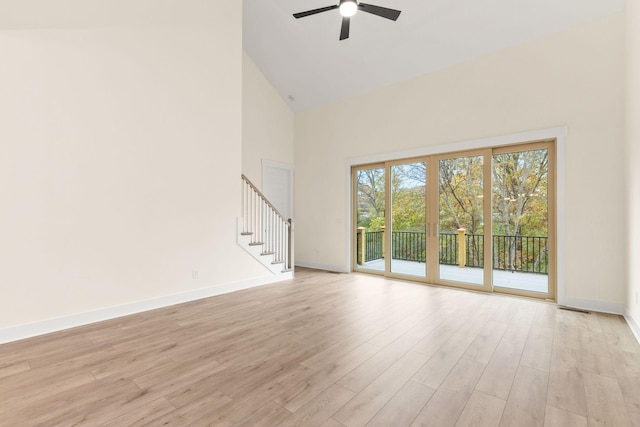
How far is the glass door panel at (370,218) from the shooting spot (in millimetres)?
5969

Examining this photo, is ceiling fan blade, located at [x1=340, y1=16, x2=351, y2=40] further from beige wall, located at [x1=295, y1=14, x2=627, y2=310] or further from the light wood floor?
the light wood floor

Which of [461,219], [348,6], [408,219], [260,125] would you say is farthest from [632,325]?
[260,125]

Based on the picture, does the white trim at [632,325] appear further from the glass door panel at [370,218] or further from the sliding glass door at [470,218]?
the glass door panel at [370,218]

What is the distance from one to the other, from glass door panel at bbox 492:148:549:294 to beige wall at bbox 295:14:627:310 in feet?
1.17

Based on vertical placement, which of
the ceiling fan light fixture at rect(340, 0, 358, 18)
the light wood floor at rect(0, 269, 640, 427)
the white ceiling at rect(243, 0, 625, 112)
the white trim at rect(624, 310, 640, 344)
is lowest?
the light wood floor at rect(0, 269, 640, 427)

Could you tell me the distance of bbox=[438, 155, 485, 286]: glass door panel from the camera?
15.7 feet

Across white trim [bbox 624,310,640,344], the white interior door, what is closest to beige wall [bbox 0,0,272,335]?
the white interior door

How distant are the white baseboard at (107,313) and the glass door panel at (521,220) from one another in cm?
415

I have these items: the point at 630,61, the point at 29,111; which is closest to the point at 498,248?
the point at 630,61

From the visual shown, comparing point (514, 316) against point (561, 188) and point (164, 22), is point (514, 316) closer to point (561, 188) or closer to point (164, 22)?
point (561, 188)

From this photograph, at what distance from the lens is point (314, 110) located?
693cm

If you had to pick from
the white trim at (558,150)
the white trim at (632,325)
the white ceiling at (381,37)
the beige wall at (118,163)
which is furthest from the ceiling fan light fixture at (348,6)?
the white trim at (632,325)

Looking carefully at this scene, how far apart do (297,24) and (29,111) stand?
410cm

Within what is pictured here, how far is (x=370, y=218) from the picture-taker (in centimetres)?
613
